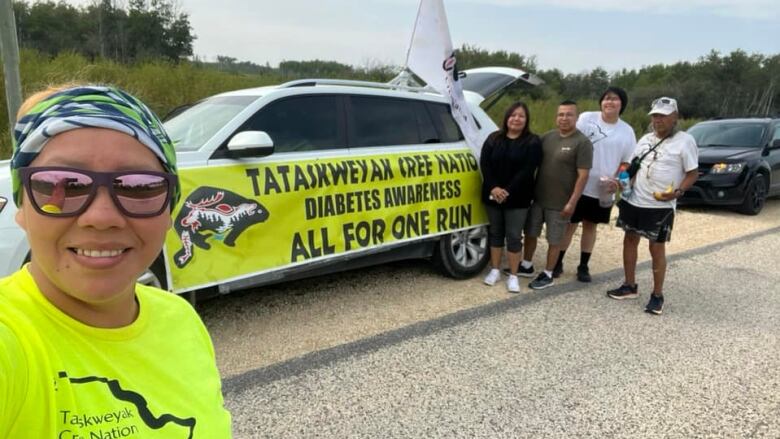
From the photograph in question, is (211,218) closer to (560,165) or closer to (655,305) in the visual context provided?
(560,165)

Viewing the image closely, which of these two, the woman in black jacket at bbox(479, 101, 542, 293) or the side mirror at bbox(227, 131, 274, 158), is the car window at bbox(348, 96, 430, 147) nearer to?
the woman in black jacket at bbox(479, 101, 542, 293)

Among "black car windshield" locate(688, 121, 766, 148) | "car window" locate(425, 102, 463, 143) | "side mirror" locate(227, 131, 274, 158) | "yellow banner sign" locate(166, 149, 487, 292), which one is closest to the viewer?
"yellow banner sign" locate(166, 149, 487, 292)

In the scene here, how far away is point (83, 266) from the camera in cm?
86

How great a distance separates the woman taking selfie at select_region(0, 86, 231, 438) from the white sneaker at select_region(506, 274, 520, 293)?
4.35m

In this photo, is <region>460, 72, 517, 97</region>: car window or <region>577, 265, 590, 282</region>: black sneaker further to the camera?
<region>460, 72, 517, 97</region>: car window

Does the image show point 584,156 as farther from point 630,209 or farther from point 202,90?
point 202,90

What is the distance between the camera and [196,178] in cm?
339

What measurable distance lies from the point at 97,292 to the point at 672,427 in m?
3.04

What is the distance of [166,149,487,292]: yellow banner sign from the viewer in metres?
3.39

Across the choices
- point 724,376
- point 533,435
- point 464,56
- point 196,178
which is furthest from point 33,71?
point 464,56

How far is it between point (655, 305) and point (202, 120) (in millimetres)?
4111

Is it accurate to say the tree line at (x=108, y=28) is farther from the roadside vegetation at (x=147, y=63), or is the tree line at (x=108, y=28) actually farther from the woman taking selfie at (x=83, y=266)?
the woman taking selfie at (x=83, y=266)

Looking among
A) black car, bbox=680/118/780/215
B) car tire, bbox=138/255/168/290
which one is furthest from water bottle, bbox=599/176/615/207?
black car, bbox=680/118/780/215

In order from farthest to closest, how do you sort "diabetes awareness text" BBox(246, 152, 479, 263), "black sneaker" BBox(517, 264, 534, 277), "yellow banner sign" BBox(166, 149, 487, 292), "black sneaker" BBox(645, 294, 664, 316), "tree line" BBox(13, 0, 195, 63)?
"tree line" BBox(13, 0, 195, 63)
"black sneaker" BBox(517, 264, 534, 277)
"black sneaker" BBox(645, 294, 664, 316)
"diabetes awareness text" BBox(246, 152, 479, 263)
"yellow banner sign" BBox(166, 149, 487, 292)
